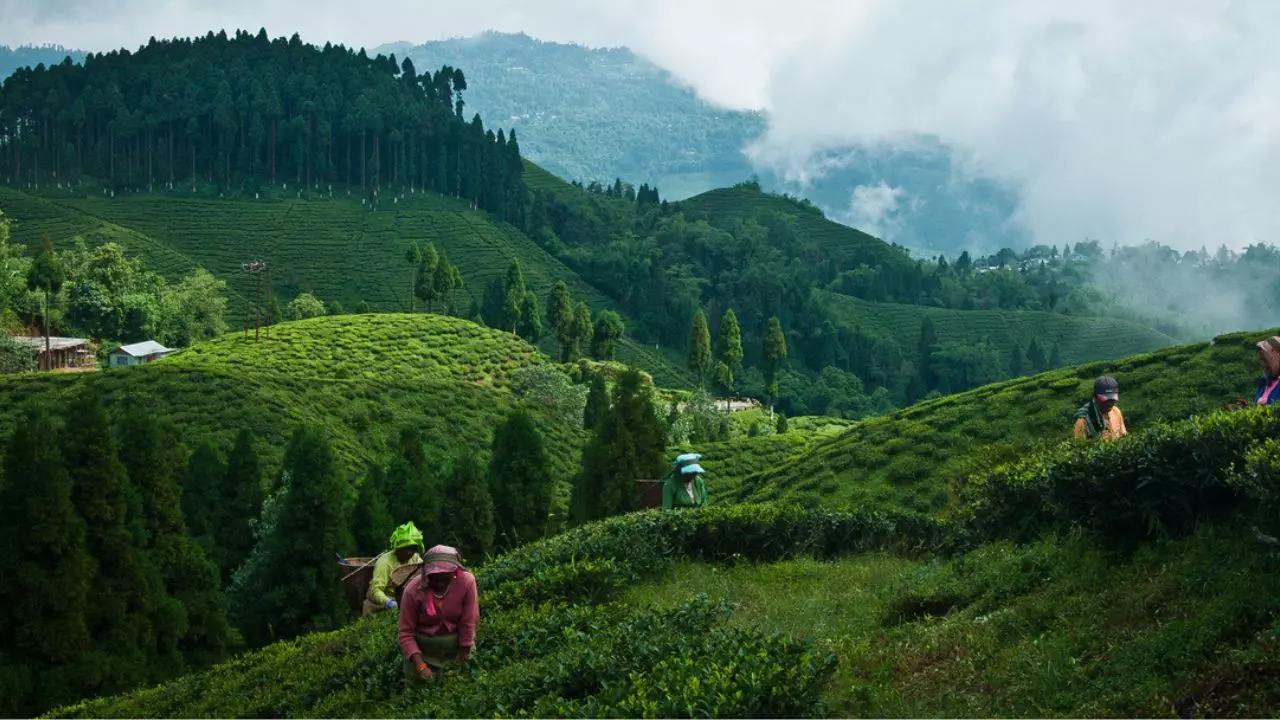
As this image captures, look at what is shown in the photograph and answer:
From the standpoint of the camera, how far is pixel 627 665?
827 centimetres

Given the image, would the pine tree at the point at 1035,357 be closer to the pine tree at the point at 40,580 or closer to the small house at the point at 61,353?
the small house at the point at 61,353

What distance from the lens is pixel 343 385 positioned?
7200 centimetres

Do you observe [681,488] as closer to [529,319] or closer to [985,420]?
[985,420]

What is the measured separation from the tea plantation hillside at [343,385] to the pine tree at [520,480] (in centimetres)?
1941

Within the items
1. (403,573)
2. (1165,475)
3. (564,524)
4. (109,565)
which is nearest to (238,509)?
(564,524)

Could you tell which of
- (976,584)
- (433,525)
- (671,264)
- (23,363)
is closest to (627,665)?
(976,584)

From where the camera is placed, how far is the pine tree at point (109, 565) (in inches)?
915

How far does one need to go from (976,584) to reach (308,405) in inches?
2320

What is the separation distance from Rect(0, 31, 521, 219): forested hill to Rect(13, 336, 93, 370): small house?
57235 millimetres

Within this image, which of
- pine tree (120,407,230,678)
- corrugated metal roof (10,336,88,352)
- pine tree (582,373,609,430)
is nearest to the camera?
pine tree (120,407,230,678)

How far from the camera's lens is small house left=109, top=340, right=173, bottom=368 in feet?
288

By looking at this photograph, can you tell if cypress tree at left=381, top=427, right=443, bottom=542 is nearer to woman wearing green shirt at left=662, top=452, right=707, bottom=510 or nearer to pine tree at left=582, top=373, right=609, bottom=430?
woman wearing green shirt at left=662, top=452, right=707, bottom=510

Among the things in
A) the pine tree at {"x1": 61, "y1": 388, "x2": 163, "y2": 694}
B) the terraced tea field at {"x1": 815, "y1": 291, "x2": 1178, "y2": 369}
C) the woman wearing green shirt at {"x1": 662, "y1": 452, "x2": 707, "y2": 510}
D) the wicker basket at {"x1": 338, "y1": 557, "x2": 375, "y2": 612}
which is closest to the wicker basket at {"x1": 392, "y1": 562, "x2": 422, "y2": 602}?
the wicker basket at {"x1": 338, "y1": 557, "x2": 375, "y2": 612}

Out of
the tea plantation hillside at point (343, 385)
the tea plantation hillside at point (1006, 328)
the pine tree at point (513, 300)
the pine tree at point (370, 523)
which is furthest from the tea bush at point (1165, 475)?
the tea plantation hillside at point (1006, 328)
